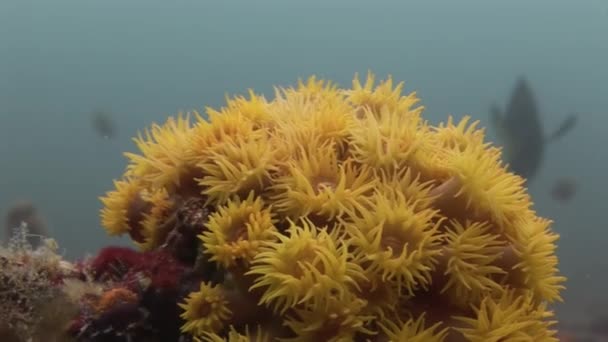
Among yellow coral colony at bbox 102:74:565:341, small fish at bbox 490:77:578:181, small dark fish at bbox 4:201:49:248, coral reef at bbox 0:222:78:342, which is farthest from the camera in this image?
small fish at bbox 490:77:578:181

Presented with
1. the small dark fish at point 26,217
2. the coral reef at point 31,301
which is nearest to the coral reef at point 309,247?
the coral reef at point 31,301

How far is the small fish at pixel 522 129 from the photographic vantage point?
10.1 meters

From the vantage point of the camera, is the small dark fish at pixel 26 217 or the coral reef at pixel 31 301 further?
the small dark fish at pixel 26 217

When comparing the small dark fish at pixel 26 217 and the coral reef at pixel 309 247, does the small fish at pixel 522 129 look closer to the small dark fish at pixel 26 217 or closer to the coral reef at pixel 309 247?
the small dark fish at pixel 26 217

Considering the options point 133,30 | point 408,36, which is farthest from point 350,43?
point 133,30

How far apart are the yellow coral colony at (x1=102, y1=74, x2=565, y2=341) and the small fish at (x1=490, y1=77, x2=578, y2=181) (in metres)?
8.38

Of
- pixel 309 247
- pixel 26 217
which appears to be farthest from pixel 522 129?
pixel 309 247

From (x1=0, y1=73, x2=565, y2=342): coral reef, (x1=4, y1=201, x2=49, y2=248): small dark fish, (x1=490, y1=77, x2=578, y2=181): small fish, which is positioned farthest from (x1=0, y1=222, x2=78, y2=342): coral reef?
(x1=490, y1=77, x2=578, y2=181): small fish

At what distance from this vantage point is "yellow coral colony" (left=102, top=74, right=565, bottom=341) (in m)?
1.72

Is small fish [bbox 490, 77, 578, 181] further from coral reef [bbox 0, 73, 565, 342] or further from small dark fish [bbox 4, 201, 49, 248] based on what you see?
coral reef [bbox 0, 73, 565, 342]

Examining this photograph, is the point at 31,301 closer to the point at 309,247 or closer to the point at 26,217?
the point at 309,247

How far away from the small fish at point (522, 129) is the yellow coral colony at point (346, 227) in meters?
8.38

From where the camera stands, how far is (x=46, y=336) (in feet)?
6.20

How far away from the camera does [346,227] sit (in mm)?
1780
